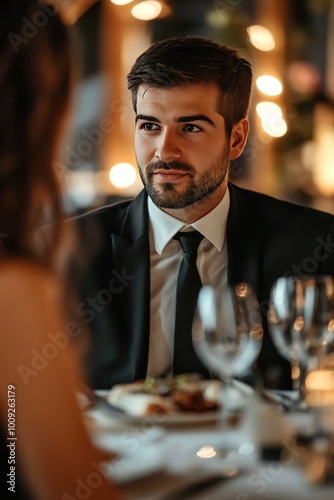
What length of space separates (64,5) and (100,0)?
0.33ft

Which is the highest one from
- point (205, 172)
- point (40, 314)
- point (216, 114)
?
point (216, 114)

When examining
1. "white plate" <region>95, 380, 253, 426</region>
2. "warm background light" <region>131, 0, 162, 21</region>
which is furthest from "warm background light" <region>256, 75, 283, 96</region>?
"white plate" <region>95, 380, 253, 426</region>

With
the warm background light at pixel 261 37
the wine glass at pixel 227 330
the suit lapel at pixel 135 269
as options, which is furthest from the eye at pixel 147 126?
the wine glass at pixel 227 330

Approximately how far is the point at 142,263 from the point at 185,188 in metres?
0.19

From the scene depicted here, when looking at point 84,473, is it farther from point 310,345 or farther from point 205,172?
point 205,172

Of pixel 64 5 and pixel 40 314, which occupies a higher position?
pixel 64 5

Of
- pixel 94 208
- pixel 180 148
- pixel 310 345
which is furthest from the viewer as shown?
pixel 94 208

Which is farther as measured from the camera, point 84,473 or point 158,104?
point 158,104

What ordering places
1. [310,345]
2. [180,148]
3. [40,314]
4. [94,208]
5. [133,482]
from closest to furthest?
[40,314] → [133,482] → [310,345] → [180,148] → [94,208]

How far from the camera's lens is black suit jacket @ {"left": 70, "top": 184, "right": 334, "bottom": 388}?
1.57 metres

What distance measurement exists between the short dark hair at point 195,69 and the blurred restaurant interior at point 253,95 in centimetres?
9

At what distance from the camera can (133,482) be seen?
83 centimetres

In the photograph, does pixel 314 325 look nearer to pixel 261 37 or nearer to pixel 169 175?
pixel 169 175

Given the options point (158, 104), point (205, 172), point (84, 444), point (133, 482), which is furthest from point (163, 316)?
point (84, 444)
